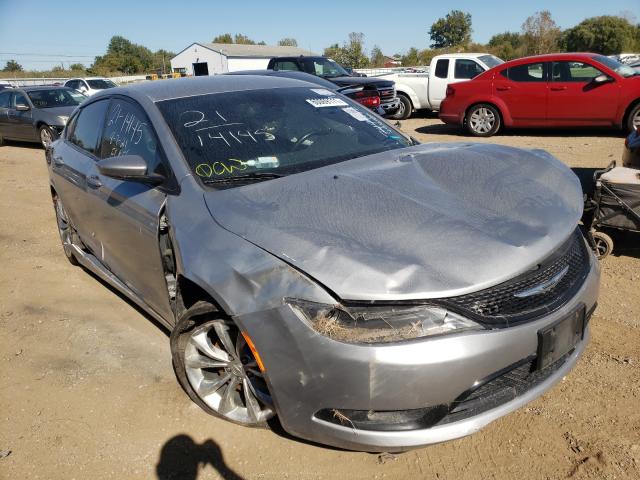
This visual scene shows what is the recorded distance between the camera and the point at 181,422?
276cm

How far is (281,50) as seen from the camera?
62.7 m

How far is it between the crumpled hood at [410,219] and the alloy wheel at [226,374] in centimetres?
53

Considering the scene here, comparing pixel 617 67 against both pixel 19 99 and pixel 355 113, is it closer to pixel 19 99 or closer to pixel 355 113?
pixel 355 113

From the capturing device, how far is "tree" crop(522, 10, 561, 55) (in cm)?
4000

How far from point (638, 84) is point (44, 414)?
34.0ft

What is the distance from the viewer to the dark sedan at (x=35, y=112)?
1211cm

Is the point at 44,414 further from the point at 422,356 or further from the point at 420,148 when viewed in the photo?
the point at 420,148

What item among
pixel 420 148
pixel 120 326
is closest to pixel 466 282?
pixel 420 148

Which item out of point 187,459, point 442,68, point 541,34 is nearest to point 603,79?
point 442,68

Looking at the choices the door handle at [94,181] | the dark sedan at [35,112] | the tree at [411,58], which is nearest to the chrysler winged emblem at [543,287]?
the door handle at [94,181]

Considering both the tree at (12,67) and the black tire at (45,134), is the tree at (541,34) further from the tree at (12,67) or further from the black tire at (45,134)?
the tree at (12,67)

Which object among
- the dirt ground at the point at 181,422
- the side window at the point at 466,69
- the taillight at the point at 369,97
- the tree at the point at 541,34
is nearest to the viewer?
the dirt ground at the point at 181,422

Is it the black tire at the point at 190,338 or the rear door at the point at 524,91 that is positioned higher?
the rear door at the point at 524,91

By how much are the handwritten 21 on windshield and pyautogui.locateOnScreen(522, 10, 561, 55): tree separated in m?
42.0
